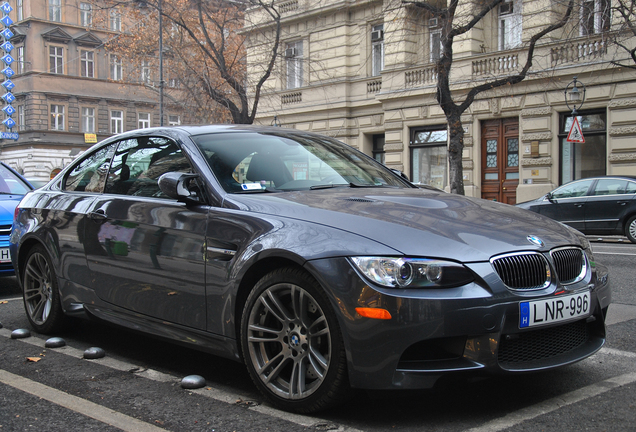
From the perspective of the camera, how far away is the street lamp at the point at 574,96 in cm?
2035

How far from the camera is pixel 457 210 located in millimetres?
3654

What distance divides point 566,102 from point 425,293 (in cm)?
1973

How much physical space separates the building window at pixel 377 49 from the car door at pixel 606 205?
13455 millimetres

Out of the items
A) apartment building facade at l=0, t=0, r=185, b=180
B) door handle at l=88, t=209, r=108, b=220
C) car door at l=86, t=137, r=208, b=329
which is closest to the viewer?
car door at l=86, t=137, r=208, b=329

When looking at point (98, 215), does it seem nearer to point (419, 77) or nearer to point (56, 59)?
point (419, 77)

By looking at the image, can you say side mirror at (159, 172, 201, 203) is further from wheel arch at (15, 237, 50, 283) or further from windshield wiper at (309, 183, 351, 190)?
wheel arch at (15, 237, 50, 283)

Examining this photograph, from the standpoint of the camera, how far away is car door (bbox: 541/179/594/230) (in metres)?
15.9

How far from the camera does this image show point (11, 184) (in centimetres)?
845

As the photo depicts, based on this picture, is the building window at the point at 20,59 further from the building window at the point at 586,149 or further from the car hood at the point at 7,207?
the car hood at the point at 7,207

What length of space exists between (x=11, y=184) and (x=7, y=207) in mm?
983

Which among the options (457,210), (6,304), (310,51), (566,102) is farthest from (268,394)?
(310,51)

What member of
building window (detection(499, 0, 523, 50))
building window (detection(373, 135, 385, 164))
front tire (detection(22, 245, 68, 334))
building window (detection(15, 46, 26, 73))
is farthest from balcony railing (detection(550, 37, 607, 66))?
building window (detection(15, 46, 26, 73))

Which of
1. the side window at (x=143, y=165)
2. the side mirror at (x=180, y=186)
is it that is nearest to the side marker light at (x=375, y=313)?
the side mirror at (x=180, y=186)

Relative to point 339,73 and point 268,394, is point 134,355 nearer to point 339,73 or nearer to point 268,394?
point 268,394
